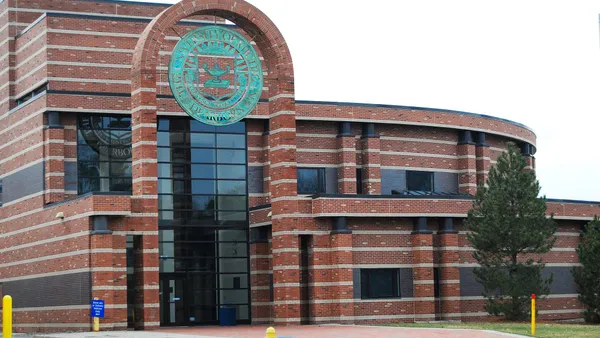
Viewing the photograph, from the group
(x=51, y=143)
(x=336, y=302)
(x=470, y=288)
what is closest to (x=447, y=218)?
(x=470, y=288)

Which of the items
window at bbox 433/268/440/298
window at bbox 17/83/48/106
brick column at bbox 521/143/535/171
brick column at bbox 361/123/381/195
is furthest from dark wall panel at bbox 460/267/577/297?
window at bbox 17/83/48/106

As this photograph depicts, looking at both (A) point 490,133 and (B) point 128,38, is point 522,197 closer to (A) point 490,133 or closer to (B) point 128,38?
(A) point 490,133

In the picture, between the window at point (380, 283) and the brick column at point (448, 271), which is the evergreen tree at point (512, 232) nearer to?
the brick column at point (448, 271)

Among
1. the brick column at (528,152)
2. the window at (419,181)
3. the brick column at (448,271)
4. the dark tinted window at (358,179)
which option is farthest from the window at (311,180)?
the brick column at (528,152)

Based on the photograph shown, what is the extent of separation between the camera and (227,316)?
4469cm

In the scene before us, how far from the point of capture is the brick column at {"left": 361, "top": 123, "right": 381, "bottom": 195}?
49.2m

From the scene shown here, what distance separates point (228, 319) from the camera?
44688mm

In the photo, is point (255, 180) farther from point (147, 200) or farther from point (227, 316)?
point (147, 200)

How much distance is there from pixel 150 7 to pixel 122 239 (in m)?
16.6

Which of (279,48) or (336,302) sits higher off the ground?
(279,48)

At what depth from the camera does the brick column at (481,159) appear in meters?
53.4

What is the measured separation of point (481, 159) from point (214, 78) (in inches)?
691

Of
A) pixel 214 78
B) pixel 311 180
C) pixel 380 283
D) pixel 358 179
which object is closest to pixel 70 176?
pixel 214 78

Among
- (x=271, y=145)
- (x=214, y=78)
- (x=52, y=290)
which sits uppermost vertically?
(x=214, y=78)
